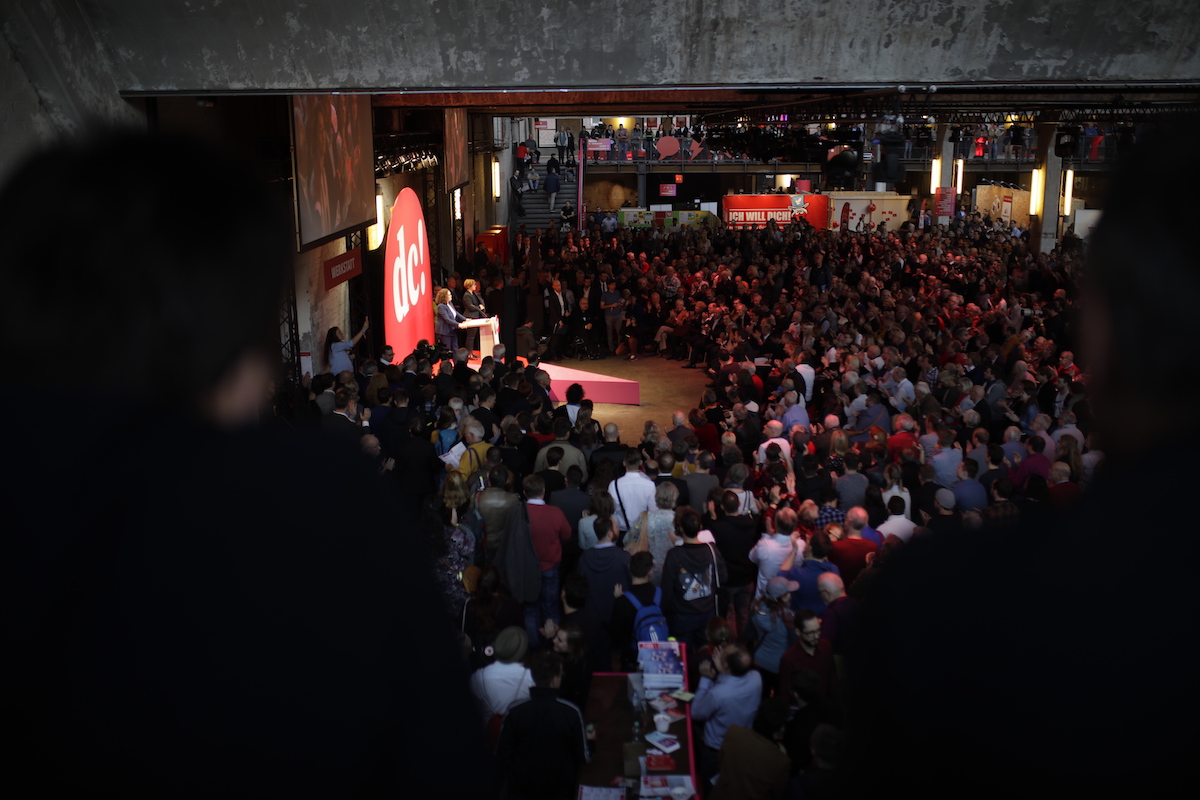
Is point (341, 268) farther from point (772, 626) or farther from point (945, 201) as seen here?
point (945, 201)

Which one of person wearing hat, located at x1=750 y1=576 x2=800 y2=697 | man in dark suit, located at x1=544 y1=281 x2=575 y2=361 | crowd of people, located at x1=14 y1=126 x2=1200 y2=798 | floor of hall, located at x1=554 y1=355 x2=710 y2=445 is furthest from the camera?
man in dark suit, located at x1=544 y1=281 x2=575 y2=361

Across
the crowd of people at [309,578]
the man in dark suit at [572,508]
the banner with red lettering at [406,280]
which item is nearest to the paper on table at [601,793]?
the man in dark suit at [572,508]

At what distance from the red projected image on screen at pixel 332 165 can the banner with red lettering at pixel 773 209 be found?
58.2ft

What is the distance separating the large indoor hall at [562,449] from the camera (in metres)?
0.61

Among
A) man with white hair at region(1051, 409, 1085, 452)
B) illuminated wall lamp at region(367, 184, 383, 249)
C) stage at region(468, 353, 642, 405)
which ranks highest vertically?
illuminated wall lamp at region(367, 184, 383, 249)

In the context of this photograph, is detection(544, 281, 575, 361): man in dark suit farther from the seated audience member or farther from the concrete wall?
the seated audience member

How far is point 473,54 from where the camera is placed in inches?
243

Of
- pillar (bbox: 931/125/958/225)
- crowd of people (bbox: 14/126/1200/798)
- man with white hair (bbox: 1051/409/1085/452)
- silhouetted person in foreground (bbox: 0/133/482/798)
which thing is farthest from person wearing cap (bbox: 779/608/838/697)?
pillar (bbox: 931/125/958/225)

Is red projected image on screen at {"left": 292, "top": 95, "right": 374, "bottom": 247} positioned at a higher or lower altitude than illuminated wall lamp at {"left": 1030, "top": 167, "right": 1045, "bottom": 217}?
higher

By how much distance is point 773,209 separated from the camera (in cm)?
2875

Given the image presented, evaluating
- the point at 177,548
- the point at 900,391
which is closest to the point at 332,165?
the point at 900,391

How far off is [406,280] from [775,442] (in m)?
5.58

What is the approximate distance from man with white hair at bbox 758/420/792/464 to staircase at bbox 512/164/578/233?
86.8 feet

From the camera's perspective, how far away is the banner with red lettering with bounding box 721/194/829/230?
28312mm
